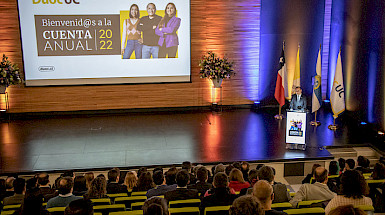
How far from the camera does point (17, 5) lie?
1058 centimetres

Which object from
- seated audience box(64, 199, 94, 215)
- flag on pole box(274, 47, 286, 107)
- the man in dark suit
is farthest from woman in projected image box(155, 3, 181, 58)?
seated audience box(64, 199, 94, 215)

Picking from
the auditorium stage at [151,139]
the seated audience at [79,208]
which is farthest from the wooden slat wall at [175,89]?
the seated audience at [79,208]

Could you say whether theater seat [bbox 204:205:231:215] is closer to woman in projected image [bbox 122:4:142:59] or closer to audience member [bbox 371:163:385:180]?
audience member [bbox 371:163:385:180]

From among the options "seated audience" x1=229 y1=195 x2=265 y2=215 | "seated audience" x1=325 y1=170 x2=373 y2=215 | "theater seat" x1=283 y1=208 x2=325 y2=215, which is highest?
"seated audience" x1=229 y1=195 x2=265 y2=215

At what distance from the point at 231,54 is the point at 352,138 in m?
4.26

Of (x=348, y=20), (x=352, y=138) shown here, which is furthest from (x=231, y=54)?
(x=352, y=138)

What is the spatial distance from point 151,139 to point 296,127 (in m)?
3.11

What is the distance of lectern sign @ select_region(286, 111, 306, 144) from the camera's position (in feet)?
25.5

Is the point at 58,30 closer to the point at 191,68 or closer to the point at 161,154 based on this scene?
the point at 191,68

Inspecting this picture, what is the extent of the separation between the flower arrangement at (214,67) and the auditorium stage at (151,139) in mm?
1070

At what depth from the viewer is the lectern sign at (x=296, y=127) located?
7.77 m

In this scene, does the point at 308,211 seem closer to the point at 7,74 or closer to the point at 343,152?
the point at 343,152

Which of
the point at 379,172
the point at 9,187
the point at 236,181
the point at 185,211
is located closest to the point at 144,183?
the point at 236,181

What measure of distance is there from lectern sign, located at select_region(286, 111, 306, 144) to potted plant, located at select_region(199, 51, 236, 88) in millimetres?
3583
